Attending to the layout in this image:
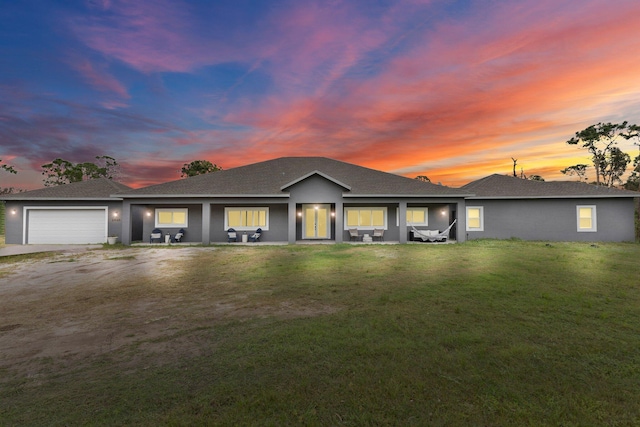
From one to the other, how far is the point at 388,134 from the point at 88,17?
63.3 ft

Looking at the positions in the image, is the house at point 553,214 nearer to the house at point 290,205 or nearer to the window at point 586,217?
the window at point 586,217

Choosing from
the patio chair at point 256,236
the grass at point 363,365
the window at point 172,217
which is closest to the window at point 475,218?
the grass at point 363,365

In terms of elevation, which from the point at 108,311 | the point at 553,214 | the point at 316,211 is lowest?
the point at 108,311

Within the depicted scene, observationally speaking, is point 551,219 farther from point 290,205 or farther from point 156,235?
point 156,235

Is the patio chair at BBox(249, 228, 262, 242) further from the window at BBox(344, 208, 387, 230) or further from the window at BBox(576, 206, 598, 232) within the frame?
the window at BBox(576, 206, 598, 232)

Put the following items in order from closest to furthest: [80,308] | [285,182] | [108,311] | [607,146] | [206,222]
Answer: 1. [108,311]
2. [80,308]
3. [206,222]
4. [285,182]
5. [607,146]

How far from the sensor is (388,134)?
23.3 meters

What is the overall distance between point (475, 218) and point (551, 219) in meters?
4.67

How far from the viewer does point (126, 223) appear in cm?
1638

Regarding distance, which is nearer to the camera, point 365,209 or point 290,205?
point 290,205

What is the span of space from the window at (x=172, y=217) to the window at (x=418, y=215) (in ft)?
47.5

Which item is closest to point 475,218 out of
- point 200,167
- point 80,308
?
point 80,308

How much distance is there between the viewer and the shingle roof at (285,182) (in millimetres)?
16453

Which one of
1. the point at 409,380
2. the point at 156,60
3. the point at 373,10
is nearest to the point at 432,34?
the point at 373,10
